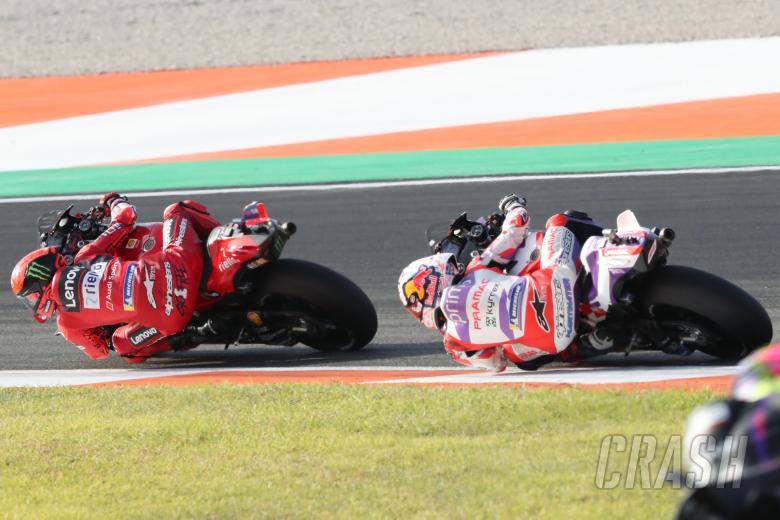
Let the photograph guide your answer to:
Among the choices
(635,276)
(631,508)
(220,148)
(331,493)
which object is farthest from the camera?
(220,148)

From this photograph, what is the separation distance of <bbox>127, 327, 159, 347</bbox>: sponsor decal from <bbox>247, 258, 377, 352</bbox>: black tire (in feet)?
2.42

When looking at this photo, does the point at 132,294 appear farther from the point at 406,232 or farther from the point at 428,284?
the point at 406,232

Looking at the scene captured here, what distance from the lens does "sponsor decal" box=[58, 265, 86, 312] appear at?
8680 millimetres

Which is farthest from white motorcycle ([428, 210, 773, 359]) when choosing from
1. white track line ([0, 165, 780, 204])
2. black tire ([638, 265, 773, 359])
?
white track line ([0, 165, 780, 204])

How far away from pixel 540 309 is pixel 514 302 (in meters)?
0.17

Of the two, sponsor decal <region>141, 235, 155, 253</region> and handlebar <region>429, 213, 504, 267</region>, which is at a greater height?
handlebar <region>429, 213, 504, 267</region>

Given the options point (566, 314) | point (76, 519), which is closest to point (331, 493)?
point (76, 519)

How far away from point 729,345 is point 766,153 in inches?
268

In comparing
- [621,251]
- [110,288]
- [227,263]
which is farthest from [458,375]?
[110,288]

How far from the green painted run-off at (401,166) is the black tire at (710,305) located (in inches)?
250

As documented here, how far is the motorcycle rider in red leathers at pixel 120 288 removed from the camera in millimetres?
8586

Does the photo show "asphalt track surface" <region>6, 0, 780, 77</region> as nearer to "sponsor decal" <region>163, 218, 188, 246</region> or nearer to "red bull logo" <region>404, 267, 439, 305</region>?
"sponsor decal" <region>163, 218, 188, 246</region>

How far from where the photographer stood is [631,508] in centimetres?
464

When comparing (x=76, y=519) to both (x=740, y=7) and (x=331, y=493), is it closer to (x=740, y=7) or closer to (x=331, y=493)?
(x=331, y=493)
